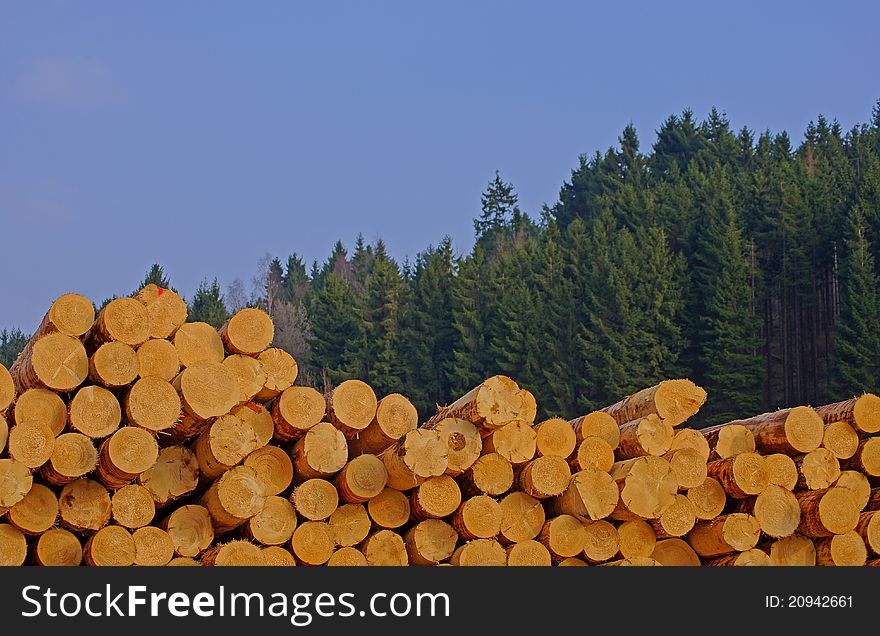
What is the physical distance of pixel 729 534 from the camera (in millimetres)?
9734

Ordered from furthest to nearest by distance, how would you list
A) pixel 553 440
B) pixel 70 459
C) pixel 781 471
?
pixel 781 471, pixel 553 440, pixel 70 459

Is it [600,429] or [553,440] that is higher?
[600,429]

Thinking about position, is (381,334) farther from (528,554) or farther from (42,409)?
(42,409)

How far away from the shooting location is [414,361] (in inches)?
2158

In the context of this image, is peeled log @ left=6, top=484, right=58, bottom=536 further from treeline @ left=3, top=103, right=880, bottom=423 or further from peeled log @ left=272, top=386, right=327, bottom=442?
treeline @ left=3, top=103, right=880, bottom=423

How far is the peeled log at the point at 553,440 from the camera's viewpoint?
9867mm

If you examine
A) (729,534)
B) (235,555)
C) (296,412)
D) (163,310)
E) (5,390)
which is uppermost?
(163,310)

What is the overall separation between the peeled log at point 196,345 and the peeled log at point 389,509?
181 cm

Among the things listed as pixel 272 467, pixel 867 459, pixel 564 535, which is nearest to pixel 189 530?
pixel 272 467

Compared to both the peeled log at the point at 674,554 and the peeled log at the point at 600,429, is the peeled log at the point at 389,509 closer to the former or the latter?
the peeled log at the point at 600,429

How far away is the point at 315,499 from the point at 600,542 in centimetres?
248

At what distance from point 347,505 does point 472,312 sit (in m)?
43.5

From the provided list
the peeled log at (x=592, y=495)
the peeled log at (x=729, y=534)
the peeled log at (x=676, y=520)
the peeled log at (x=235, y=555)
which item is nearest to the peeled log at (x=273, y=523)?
the peeled log at (x=235, y=555)
